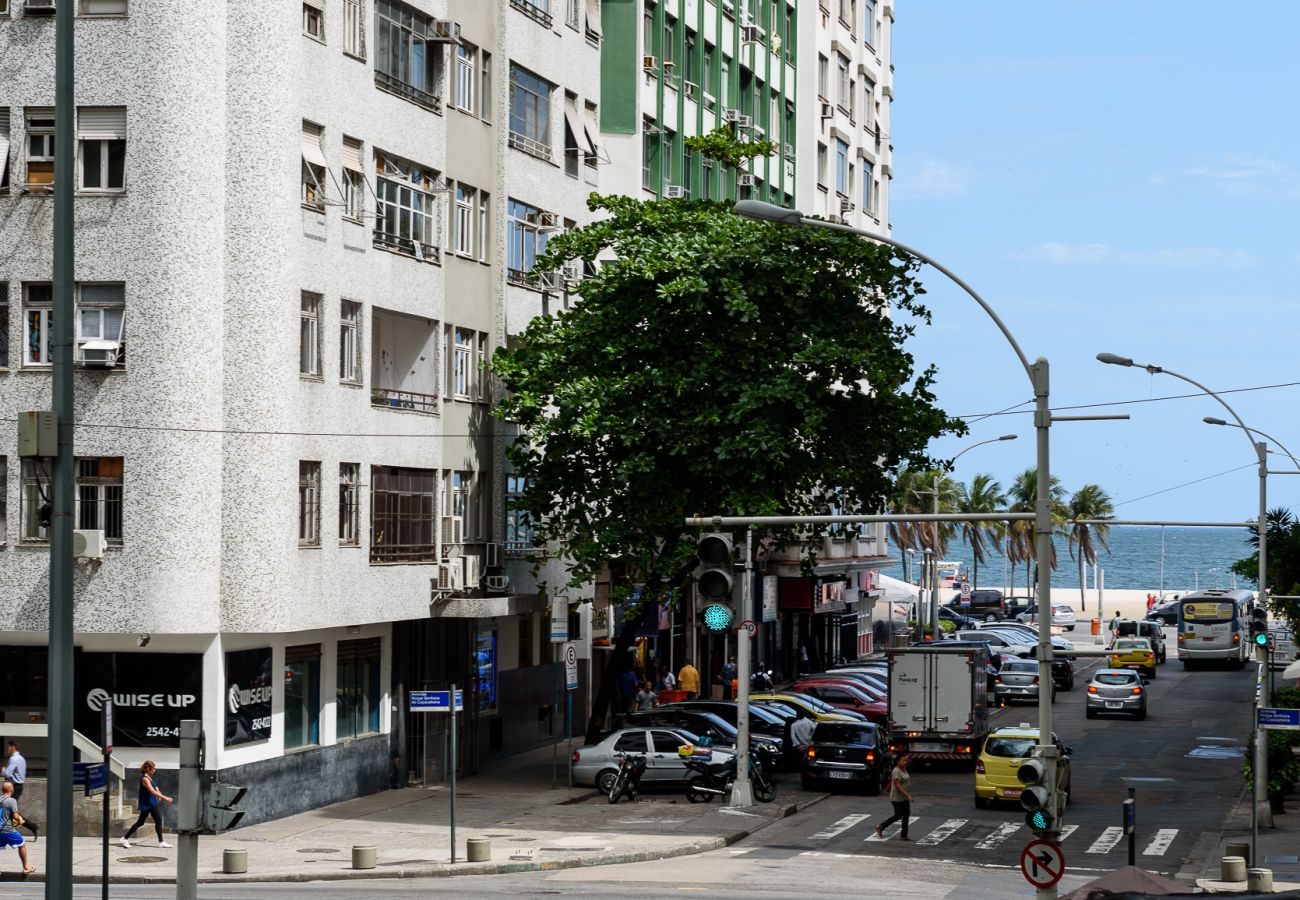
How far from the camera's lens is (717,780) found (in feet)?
131

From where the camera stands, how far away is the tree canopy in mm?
41375

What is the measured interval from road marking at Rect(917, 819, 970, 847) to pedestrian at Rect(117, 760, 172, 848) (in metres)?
13.2

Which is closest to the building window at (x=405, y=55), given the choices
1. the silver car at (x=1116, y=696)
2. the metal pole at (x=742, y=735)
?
the metal pole at (x=742, y=735)

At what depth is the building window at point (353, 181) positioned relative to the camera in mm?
37688

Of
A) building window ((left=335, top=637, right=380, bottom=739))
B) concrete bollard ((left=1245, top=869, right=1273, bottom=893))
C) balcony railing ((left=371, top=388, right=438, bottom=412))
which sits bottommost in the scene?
concrete bollard ((left=1245, top=869, right=1273, bottom=893))

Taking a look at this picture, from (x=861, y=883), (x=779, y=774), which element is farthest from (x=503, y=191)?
(x=861, y=883)

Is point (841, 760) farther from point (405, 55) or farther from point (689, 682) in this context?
point (405, 55)

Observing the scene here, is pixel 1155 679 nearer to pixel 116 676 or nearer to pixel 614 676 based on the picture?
pixel 614 676

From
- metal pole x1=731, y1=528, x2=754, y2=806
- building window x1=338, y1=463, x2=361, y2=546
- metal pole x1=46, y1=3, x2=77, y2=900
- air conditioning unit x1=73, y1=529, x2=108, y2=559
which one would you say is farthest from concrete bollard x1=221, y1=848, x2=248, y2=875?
metal pole x1=46, y1=3, x2=77, y2=900

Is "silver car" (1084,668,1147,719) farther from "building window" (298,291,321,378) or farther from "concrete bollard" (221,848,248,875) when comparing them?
"concrete bollard" (221,848,248,875)

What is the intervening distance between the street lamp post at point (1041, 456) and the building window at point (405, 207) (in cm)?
1747

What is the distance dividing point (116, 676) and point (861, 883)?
43.9ft

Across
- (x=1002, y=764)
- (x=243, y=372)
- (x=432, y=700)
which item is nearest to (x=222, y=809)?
(x=432, y=700)

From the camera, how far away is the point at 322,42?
36438mm
